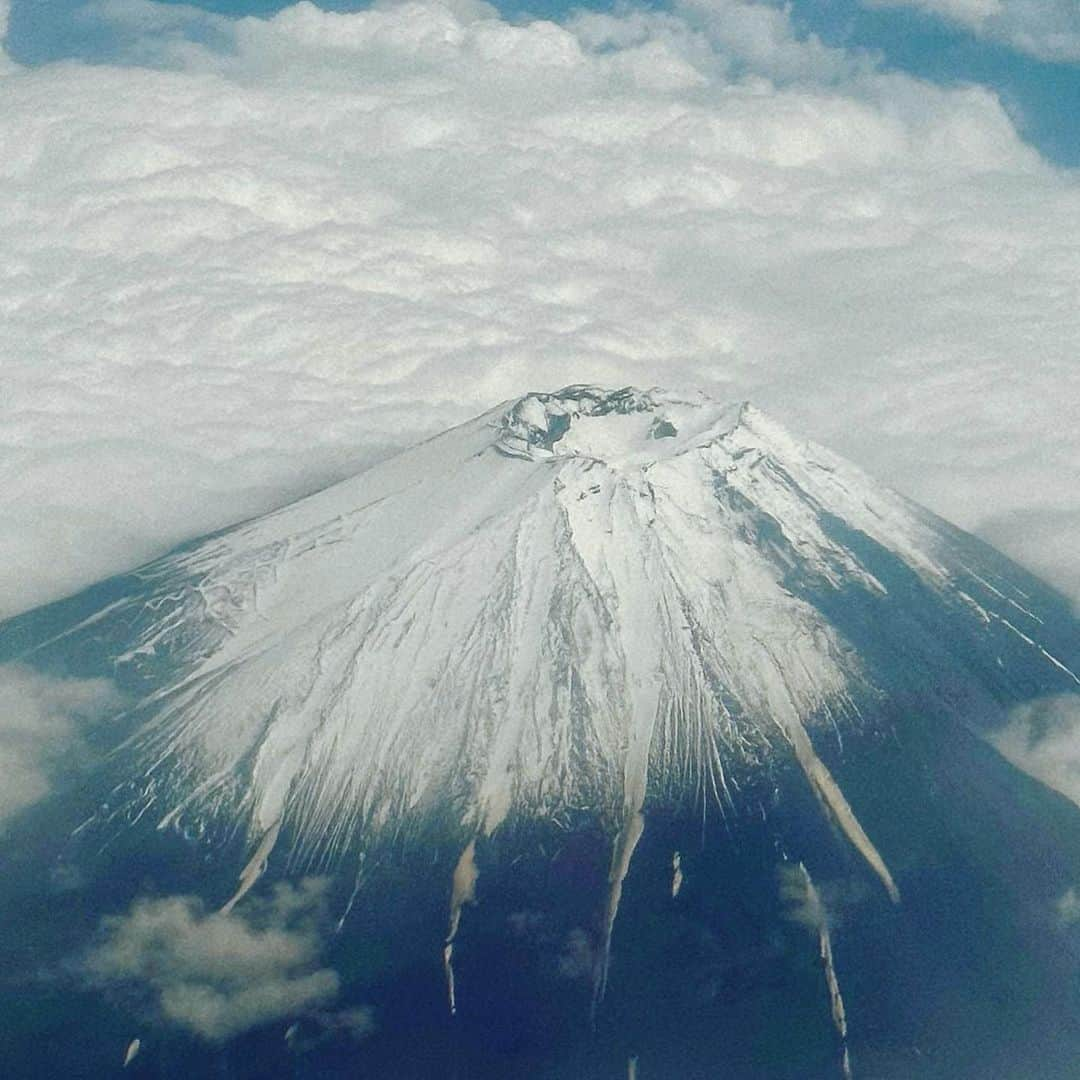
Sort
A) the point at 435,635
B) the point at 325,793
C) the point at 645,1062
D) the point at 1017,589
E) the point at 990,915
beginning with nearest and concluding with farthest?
the point at 645,1062
the point at 990,915
the point at 325,793
the point at 435,635
the point at 1017,589

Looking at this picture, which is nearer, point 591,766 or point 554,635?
point 591,766

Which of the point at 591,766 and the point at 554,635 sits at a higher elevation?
the point at 554,635

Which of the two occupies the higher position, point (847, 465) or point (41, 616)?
point (847, 465)

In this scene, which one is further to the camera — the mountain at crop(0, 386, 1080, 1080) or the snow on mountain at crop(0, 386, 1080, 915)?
the snow on mountain at crop(0, 386, 1080, 915)

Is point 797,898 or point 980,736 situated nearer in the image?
point 797,898

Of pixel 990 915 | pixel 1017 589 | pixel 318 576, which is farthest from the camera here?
pixel 1017 589

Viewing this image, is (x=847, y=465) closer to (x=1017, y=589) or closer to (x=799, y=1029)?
(x=1017, y=589)

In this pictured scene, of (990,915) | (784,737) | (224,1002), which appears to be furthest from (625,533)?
(224,1002)

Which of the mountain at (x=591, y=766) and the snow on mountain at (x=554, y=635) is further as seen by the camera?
the snow on mountain at (x=554, y=635)
